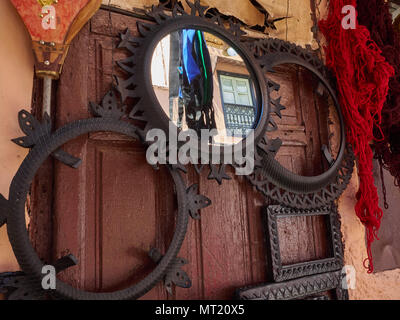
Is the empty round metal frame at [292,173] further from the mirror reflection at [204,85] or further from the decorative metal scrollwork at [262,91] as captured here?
the mirror reflection at [204,85]

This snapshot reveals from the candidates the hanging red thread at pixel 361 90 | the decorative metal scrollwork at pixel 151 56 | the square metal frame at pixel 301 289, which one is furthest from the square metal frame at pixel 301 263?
the decorative metal scrollwork at pixel 151 56

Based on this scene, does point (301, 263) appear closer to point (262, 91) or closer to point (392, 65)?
point (262, 91)

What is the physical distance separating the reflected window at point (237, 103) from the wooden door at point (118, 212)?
19cm

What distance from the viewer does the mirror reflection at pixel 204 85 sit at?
0.91 m

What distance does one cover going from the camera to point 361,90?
1279 millimetres

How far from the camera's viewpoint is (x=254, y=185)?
1.04 meters

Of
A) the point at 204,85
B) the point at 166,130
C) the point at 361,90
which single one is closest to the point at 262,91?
the point at 204,85

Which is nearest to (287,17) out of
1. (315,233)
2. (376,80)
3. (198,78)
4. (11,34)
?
(376,80)

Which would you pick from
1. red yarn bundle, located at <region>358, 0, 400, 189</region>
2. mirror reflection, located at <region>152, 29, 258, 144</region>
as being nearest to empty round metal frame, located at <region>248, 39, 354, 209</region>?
mirror reflection, located at <region>152, 29, 258, 144</region>

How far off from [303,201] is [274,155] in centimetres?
21

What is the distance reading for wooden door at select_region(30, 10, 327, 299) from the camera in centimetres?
76

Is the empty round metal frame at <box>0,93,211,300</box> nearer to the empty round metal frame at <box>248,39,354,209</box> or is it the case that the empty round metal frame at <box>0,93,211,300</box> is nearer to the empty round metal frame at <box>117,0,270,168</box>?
the empty round metal frame at <box>117,0,270,168</box>

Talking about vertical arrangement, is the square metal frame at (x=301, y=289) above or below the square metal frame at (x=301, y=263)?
below

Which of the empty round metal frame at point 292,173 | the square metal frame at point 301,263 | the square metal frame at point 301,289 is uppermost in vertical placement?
the empty round metal frame at point 292,173
